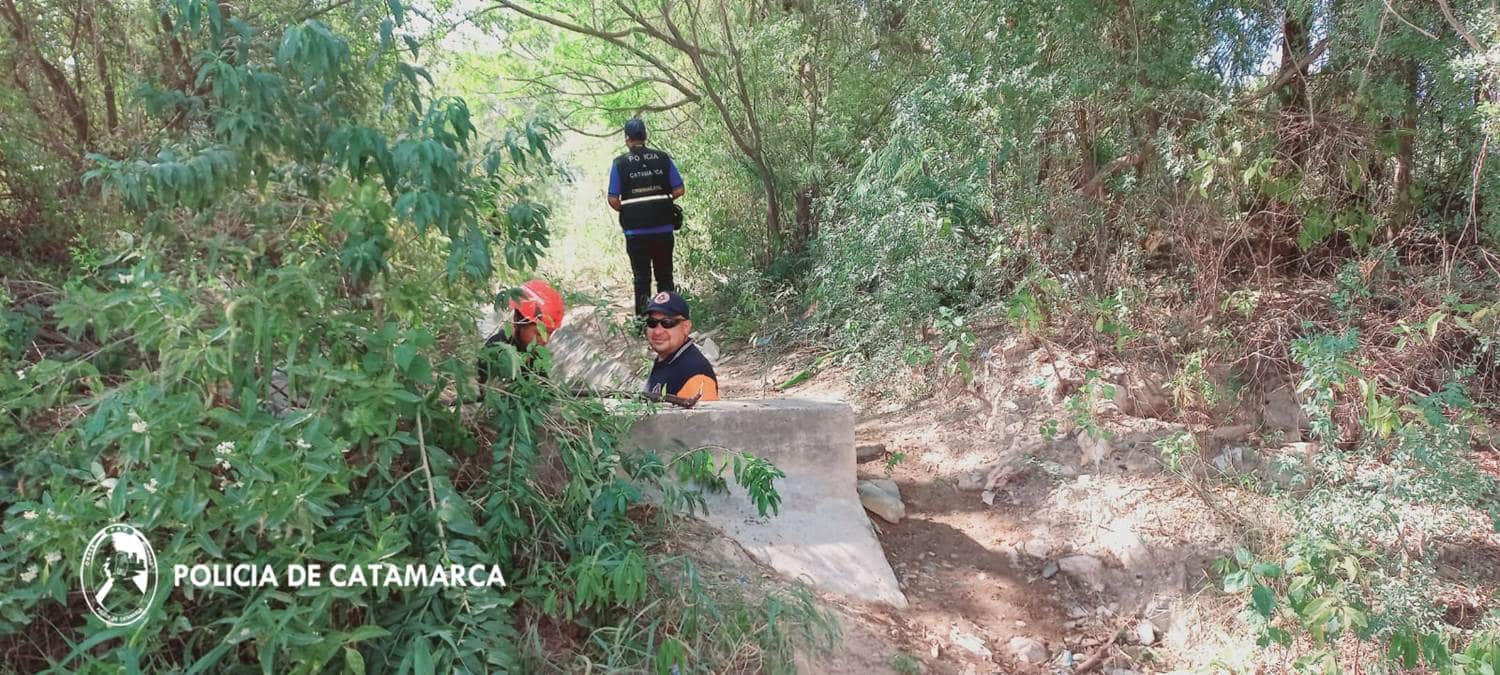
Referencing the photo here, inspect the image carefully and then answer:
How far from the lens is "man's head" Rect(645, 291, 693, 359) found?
3.59 meters

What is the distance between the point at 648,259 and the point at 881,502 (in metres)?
3.13

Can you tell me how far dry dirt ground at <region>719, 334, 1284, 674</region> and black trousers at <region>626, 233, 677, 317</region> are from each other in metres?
2.13

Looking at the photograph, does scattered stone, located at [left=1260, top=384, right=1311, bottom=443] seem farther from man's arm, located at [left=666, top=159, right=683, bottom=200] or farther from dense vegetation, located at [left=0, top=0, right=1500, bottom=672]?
man's arm, located at [left=666, top=159, right=683, bottom=200]

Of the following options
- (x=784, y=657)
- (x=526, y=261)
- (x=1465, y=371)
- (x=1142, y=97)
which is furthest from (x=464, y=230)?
(x=1465, y=371)

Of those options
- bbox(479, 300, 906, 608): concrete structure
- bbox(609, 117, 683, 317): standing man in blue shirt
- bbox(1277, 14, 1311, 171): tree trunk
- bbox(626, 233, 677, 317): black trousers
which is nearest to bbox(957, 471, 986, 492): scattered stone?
bbox(479, 300, 906, 608): concrete structure

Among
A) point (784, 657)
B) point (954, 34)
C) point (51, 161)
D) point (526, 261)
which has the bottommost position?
point (784, 657)

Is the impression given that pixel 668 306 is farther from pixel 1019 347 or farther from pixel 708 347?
pixel 708 347

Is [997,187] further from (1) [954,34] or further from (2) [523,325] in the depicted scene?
(2) [523,325]

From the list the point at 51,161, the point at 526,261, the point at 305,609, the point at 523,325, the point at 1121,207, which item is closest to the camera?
the point at 305,609

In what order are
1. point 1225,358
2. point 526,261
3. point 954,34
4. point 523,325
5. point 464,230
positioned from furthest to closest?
1. point 954,34
2. point 1225,358
3. point 523,325
4. point 526,261
5. point 464,230

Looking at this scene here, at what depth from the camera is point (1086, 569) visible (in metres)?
3.57

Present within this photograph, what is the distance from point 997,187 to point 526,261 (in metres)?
3.37

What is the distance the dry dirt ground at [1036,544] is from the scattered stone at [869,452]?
5cm

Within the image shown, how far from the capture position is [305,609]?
1.72 meters
